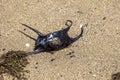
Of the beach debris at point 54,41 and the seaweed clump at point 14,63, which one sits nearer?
the seaweed clump at point 14,63

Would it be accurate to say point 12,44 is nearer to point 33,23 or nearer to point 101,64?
point 33,23

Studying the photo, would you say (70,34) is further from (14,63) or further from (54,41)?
(14,63)

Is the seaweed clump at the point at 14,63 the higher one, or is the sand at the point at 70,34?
the sand at the point at 70,34

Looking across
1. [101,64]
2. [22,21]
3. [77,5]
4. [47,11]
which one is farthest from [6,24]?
[101,64]

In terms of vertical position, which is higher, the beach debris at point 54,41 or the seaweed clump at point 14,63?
the beach debris at point 54,41

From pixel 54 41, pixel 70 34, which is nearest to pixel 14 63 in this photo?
pixel 54 41
